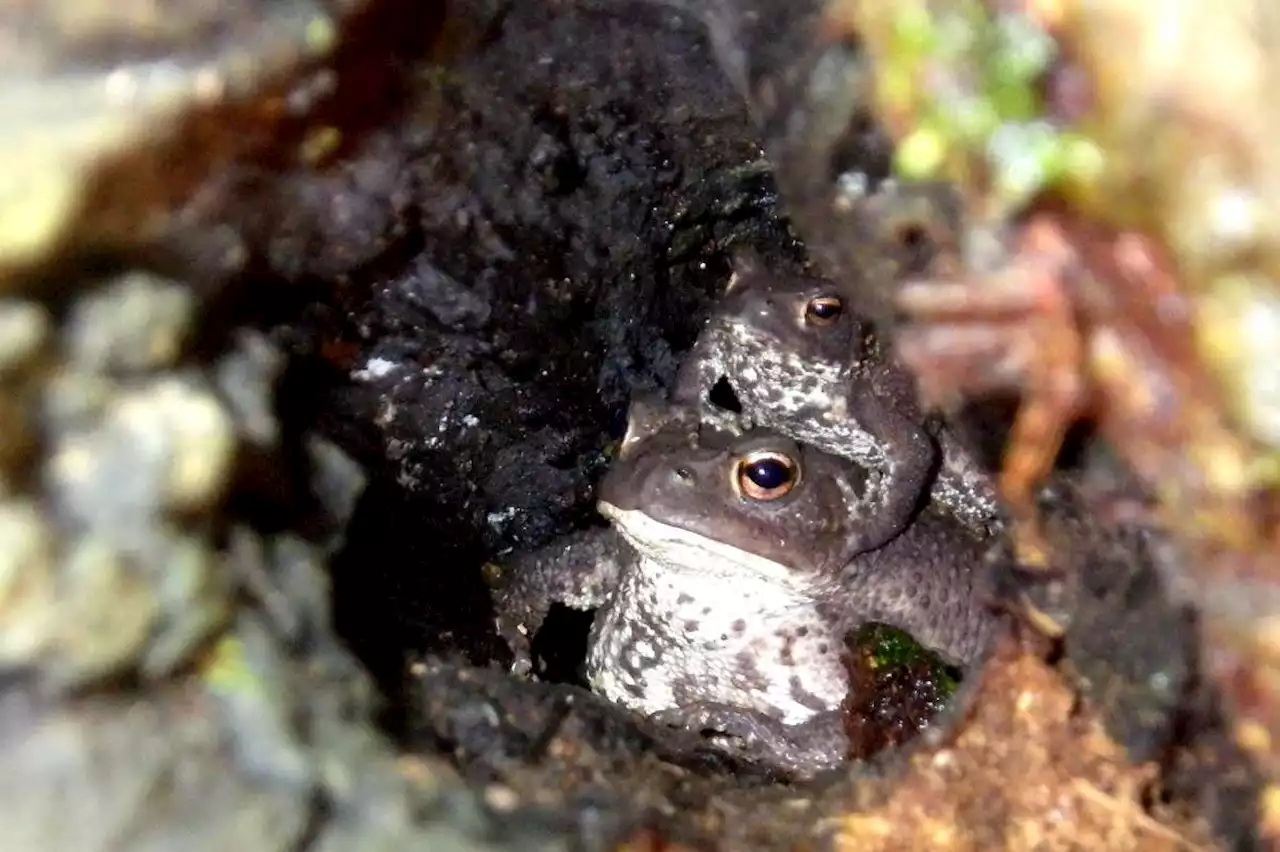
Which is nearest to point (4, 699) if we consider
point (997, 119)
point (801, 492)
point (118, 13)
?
point (118, 13)

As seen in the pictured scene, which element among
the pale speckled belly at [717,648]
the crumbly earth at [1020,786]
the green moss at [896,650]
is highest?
the crumbly earth at [1020,786]

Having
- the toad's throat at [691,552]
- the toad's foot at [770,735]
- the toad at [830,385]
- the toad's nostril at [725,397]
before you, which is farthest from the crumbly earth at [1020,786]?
the toad's nostril at [725,397]

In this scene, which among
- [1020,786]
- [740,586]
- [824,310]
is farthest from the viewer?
[824,310]

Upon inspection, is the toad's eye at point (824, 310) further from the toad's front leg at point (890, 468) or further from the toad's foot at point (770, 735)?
the toad's foot at point (770, 735)

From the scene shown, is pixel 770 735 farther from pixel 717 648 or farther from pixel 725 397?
pixel 725 397

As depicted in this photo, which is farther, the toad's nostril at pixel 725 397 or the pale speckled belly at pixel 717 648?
the toad's nostril at pixel 725 397

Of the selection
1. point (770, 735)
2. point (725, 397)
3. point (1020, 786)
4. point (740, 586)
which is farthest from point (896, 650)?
point (1020, 786)

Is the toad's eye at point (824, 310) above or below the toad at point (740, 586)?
above

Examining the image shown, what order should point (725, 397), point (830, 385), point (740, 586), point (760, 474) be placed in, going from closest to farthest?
1. point (760, 474)
2. point (740, 586)
3. point (830, 385)
4. point (725, 397)
